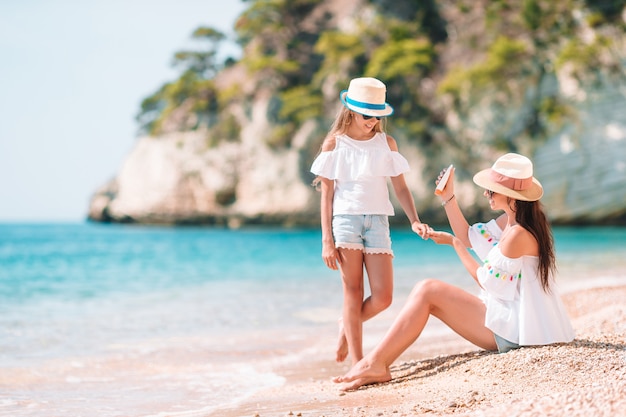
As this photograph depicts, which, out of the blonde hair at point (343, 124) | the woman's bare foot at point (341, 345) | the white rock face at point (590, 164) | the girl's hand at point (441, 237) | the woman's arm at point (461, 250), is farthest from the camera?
the white rock face at point (590, 164)

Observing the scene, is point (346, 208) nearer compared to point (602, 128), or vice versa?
point (346, 208)

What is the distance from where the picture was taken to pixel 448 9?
3331cm

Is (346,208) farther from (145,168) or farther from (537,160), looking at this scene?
(145,168)

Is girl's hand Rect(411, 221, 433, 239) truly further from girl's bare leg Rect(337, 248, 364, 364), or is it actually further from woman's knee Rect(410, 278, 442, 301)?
girl's bare leg Rect(337, 248, 364, 364)

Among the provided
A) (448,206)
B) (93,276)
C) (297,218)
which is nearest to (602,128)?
(297,218)

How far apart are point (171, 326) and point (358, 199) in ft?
12.6

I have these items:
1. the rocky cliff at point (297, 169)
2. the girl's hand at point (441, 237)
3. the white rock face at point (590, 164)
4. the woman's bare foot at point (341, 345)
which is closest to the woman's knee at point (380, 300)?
Result: the woman's bare foot at point (341, 345)

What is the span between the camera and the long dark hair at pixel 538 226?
3.80 meters

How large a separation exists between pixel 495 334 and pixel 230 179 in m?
30.8

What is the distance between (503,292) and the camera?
3.88 meters

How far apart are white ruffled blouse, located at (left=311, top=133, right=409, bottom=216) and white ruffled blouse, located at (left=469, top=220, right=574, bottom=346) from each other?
74 centimetres

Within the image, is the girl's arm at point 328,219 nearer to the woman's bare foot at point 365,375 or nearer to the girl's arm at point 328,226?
the girl's arm at point 328,226

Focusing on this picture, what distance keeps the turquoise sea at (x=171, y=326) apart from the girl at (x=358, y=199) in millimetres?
1025

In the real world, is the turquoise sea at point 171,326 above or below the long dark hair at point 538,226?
below
